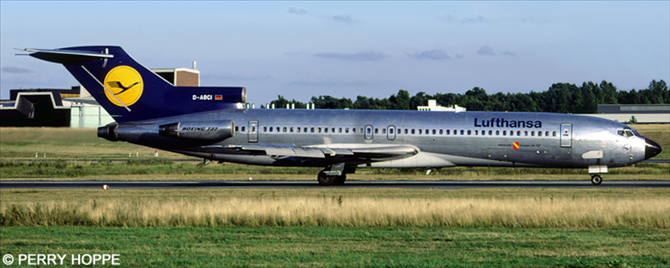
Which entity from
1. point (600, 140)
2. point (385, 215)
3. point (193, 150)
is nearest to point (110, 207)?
point (385, 215)

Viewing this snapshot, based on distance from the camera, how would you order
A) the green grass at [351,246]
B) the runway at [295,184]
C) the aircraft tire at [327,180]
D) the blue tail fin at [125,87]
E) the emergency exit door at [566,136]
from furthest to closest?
1. the blue tail fin at [125,87]
2. the aircraft tire at [327,180]
3. the emergency exit door at [566,136]
4. the runway at [295,184]
5. the green grass at [351,246]

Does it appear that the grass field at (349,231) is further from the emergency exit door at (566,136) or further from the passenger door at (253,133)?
the passenger door at (253,133)

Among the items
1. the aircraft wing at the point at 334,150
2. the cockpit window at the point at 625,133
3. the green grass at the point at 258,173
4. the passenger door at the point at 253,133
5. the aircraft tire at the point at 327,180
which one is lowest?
the green grass at the point at 258,173

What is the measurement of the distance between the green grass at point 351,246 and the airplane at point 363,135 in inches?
658

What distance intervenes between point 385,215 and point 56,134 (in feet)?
179

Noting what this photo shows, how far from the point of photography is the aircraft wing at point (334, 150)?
33.6 m

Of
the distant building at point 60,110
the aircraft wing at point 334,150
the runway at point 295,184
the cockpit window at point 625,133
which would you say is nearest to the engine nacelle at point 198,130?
the aircraft wing at point 334,150

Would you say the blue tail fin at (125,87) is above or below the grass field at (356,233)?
above

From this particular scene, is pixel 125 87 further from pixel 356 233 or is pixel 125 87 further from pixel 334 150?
pixel 356 233

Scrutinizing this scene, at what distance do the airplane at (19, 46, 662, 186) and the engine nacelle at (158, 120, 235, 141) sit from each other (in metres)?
0.05

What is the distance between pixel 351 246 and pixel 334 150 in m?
19.6

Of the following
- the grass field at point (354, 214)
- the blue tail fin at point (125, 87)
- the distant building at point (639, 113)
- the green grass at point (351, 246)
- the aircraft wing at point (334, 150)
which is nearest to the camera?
the green grass at point (351, 246)

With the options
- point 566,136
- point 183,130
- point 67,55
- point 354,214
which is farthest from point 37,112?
point 354,214

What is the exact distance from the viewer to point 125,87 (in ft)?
120
